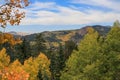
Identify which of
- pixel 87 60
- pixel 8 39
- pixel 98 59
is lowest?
pixel 87 60

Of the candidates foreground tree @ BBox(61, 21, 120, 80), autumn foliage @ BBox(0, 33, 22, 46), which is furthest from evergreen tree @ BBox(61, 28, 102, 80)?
autumn foliage @ BBox(0, 33, 22, 46)

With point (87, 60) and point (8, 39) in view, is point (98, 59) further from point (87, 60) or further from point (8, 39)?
point (8, 39)

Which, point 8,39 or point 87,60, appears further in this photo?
point 87,60

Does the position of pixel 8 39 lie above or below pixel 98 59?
above

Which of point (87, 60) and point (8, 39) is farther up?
point (8, 39)

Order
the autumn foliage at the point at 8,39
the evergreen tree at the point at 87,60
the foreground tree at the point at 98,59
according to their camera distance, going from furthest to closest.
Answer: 1. the foreground tree at the point at 98,59
2. the evergreen tree at the point at 87,60
3. the autumn foliage at the point at 8,39

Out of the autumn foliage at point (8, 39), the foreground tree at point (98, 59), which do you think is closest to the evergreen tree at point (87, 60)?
the foreground tree at point (98, 59)

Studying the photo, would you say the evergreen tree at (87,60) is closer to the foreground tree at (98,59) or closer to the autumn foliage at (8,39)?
the foreground tree at (98,59)

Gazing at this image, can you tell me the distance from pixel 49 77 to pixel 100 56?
171 feet

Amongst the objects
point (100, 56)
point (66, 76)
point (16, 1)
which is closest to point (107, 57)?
point (100, 56)

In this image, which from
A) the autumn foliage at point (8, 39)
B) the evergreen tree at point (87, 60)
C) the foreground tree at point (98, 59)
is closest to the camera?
the autumn foliage at point (8, 39)

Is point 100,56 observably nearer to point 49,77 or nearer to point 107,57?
point 107,57

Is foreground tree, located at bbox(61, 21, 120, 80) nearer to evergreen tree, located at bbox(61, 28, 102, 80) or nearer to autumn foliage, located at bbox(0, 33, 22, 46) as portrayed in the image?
evergreen tree, located at bbox(61, 28, 102, 80)

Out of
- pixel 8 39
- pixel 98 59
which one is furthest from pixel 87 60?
pixel 8 39
